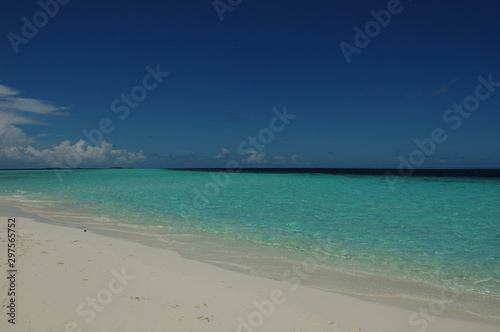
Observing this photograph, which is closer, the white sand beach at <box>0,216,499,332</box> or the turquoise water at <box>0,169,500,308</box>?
the white sand beach at <box>0,216,499,332</box>

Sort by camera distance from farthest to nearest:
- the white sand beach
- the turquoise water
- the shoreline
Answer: the turquoise water
the shoreline
the white sand beach

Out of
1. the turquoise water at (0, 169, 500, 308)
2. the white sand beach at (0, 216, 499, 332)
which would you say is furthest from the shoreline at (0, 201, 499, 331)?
the turquoise water at (0, 169, 500, 308)

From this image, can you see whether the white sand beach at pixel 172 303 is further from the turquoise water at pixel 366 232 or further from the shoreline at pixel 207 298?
the turquoise water at pixel 366 232

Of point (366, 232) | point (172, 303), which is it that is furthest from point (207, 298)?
point (366, 232)

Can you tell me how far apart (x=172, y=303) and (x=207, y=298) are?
58 centimetres

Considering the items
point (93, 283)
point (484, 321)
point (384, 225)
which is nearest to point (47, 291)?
point (93, 283)

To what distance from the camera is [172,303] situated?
4477 mm

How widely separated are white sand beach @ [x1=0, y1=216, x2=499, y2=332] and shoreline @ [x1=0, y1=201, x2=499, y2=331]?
0.05ft

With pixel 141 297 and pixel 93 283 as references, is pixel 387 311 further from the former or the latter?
pixel 93 283

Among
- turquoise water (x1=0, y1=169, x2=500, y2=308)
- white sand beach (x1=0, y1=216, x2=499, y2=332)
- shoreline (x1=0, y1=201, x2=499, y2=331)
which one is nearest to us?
white sand beach (x1=0, y1=216, x2=499, y2=332)

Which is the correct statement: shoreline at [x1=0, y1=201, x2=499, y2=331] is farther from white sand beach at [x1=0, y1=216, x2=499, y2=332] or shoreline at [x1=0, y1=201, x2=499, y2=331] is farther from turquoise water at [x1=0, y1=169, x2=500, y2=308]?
turquoise water at [x1=0, y1=169, x2=500, y2=308]

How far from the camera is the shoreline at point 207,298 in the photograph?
4.11m

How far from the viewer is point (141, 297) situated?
463 cm

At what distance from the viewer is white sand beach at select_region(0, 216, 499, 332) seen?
3939 millimetres
